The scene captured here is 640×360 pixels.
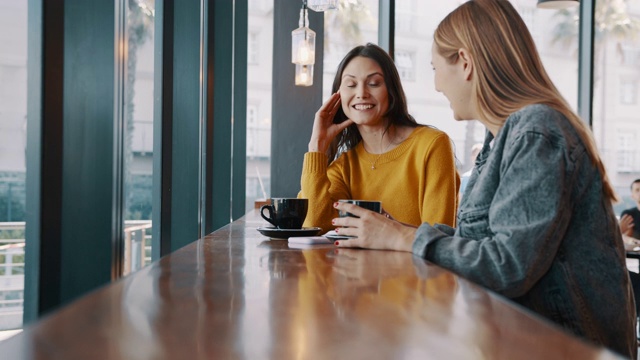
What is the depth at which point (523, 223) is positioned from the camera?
1028mm

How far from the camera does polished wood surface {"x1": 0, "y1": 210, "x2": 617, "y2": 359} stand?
1.36 ft

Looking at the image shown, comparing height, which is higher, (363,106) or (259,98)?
(259,98)

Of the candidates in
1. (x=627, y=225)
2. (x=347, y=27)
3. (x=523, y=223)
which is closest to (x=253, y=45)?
(x=347, y=27)

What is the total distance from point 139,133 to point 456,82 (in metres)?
1.05

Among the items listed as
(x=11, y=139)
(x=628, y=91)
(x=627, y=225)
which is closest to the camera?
(x=11, y=139)

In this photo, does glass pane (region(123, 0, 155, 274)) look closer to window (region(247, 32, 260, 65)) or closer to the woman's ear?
the woman's ear

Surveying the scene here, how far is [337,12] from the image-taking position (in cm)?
498

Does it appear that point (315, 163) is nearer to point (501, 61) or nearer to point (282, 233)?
point (282, 233)

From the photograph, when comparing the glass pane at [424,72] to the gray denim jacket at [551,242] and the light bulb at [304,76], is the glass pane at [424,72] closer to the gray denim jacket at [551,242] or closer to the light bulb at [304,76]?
the light bulb at [304,76]

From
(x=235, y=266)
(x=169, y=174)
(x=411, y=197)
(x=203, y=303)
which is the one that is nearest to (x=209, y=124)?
(x=169, y=174)

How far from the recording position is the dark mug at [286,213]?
4.71ft

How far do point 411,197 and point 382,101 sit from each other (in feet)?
1.21

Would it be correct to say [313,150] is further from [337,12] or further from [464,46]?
[337,12]

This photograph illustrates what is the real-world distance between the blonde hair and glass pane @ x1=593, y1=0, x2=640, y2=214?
15.9 ft
